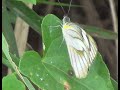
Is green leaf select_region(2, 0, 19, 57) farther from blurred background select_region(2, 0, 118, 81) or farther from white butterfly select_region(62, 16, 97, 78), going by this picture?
blurred background select_region(2, 0, 118, 81)

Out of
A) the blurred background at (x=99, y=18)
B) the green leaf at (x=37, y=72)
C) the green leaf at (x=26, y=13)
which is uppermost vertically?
the green leaf at (x=26, y=13)

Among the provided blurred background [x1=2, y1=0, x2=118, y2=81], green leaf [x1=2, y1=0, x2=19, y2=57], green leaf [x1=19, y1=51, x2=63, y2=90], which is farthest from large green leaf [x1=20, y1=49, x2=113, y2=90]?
blurred background [x1=2, y1=0, x2=118, y2=81]

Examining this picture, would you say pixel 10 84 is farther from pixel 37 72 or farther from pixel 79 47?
pixel 79 47

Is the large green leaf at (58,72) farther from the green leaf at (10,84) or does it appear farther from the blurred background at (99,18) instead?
the blurred background at (99,18)

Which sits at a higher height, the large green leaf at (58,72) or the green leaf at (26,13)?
the green leaf at (26,13)

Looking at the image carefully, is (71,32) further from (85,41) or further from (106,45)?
(106,45)

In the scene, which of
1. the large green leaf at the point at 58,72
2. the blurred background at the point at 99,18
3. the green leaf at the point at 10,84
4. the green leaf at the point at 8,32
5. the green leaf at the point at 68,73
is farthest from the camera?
the blurred background at the point at 99,18

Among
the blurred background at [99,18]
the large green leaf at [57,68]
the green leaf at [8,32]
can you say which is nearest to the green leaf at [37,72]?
the large green leaf at [57,68]
